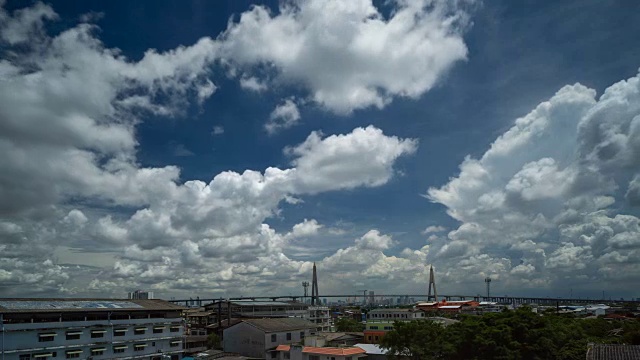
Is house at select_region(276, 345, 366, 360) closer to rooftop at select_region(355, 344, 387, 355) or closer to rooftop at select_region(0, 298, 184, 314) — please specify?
rooftop at select_region(355, 344, 387, 355)

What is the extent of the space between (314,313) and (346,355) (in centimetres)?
5432

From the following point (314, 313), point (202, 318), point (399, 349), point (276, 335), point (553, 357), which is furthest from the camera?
point (314, 313)

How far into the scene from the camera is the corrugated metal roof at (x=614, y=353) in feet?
97.4

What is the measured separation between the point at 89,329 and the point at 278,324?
1038 inches

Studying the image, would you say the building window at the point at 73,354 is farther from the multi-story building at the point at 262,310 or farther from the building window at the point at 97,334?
the multi-story building at the point at 262,310

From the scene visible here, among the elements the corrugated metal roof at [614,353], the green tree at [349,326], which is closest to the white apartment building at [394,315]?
the green tree at [349,326]

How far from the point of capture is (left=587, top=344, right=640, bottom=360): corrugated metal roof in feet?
97.4

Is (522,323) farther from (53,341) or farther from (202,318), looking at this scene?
(202,318)

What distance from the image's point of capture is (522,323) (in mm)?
45688

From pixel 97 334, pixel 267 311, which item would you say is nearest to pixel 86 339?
pixel 97 334

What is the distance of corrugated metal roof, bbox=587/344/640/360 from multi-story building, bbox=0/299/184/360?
44386 mm

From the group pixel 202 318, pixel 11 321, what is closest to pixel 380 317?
pixel 202 318

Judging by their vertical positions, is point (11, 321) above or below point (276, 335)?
above

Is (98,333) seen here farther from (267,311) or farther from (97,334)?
(267,311)
